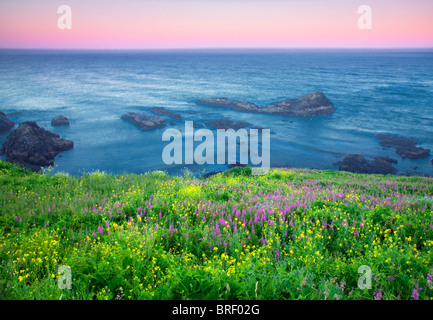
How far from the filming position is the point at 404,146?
45.9 m

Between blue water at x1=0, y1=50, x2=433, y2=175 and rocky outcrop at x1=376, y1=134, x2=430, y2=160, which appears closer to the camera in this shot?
blue water at x1=0, y1=50, x2=433, y2=175

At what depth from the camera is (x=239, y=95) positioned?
92562 millimetres

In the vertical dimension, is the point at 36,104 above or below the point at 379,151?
above

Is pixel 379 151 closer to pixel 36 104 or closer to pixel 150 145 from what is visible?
pixel 150 145

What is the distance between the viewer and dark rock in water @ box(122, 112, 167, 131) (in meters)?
56.7

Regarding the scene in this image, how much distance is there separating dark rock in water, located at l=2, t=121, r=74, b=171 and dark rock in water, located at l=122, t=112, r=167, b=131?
17347 millimetres

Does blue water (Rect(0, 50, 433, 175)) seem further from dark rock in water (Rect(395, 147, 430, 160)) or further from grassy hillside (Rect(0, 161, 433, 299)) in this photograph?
grassy hillside (Rect(0, 161, 433, 299))

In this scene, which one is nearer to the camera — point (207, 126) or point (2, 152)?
point (2, 152)

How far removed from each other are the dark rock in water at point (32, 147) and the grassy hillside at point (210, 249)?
3312 cm

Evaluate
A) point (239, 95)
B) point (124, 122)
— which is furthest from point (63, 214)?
point (239, 95)

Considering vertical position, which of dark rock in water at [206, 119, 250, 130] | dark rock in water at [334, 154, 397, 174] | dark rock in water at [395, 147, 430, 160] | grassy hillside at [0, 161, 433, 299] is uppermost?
dark rock in water at [206, 119, 250, 130]

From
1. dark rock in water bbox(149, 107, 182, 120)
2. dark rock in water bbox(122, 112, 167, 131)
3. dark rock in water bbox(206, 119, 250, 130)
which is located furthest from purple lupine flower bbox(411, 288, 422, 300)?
dark rock in water bbox(149, 107, 182, 120)

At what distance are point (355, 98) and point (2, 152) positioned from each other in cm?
9444

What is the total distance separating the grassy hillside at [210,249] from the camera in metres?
3.81
